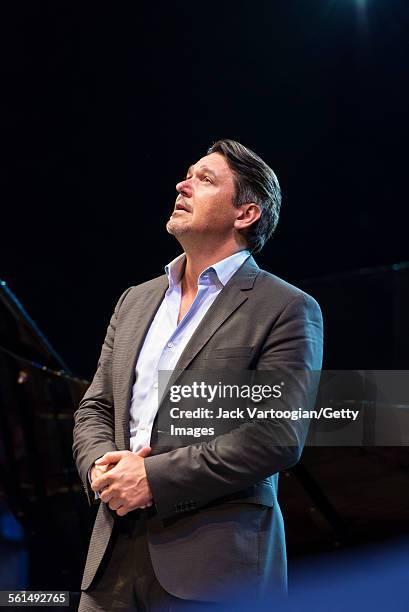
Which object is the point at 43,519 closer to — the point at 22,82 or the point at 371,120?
the point at 22,82

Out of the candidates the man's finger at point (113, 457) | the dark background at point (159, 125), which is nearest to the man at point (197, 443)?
the man's finger at point (113, 457)

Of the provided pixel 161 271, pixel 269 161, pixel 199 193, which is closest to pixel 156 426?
pixel 199 193

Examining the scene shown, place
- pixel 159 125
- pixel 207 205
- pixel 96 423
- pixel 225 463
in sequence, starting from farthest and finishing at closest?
pixel 159 125 → pixel 207 205 → pixel 96 423 → pixel 225 463

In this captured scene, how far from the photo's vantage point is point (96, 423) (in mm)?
1776

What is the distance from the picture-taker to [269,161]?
5242mm

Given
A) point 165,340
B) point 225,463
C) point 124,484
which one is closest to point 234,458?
point 225,463

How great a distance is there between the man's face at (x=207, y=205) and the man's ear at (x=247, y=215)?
0.04 ft

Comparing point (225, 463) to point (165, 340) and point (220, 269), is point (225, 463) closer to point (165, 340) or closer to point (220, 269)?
point (165, 340)

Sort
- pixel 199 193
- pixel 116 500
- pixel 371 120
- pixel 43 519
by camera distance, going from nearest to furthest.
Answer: pixel 116 500 < pixel 199 193 < pixel 43 519 < pixel 371 120

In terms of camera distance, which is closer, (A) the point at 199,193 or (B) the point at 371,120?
(A) the point at 199,193

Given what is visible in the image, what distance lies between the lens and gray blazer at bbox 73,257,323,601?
5.03ft

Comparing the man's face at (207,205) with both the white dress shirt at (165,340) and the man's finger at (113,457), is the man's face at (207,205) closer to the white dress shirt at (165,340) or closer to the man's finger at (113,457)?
the white dress shirt at (165,340)

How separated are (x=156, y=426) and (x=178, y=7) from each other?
Answer: 13.3 feet

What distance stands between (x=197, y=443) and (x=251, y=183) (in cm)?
72
